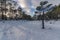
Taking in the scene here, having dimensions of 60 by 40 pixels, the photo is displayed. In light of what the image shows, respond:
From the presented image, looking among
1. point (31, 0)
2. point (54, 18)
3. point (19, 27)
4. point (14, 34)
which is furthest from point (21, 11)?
point (14, 34)

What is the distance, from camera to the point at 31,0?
13.0 ft

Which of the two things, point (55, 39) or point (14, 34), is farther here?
point (14, 34)

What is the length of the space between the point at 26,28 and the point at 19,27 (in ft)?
0.50

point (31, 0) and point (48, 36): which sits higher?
point (31, 0)

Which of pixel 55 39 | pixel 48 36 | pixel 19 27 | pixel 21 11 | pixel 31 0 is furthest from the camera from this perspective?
pixel 21 11

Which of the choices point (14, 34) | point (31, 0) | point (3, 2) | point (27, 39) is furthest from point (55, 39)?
point (3, 2)

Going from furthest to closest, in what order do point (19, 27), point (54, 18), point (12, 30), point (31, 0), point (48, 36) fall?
point (31, 0)
point (54, 18)
point (19, 27)
point (12, 30)
point (48, 36)

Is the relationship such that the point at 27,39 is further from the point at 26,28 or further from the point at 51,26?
the point at 51,26

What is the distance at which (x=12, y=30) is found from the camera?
279 cm

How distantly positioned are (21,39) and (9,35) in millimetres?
259

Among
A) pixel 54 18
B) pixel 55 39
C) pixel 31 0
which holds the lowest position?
pixel 55 39

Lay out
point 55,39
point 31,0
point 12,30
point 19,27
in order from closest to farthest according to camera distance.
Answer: point 55,39, point 12,30, point 19,27, point 31,0

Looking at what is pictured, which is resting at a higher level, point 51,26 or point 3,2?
point 3,2

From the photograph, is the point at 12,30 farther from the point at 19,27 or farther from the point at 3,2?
the point at 3,2
